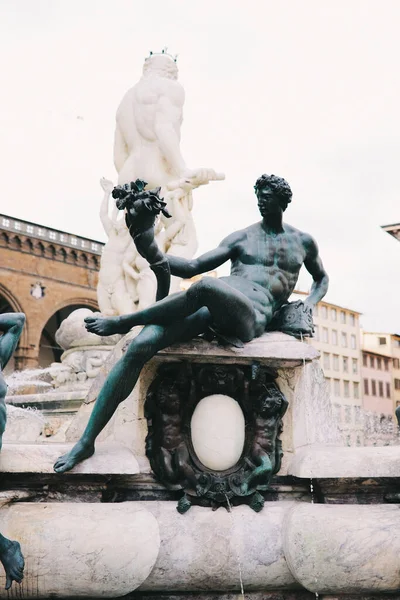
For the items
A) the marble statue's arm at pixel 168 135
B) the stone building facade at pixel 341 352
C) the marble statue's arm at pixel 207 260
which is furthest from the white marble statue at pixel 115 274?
the stone building facade at pixel 341 352

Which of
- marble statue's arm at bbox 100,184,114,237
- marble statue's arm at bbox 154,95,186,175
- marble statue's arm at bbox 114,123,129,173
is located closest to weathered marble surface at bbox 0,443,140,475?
marble statue's arm at bbox 100,184,114,237

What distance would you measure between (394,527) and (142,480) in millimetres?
1222

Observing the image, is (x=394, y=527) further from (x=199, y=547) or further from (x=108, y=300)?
(x=108, y=300)

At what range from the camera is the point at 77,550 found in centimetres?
333

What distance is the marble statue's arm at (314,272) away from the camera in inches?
174

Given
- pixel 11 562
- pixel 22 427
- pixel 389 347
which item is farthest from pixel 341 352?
pixel 11 562

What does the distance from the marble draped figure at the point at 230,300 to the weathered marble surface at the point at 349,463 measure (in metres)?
0.67

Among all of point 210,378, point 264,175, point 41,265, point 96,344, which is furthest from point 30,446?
point 41,265

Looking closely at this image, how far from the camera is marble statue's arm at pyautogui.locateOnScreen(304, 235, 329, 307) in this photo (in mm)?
4429

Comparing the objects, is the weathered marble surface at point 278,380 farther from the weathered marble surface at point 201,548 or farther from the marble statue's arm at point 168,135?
the marble statue's arm at point 168,135

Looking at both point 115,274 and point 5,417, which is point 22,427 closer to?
point 115,274

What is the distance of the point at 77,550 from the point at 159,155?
795 cm

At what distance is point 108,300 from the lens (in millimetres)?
10352

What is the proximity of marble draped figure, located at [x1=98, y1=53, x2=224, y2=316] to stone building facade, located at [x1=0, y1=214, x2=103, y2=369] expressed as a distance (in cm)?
3043
